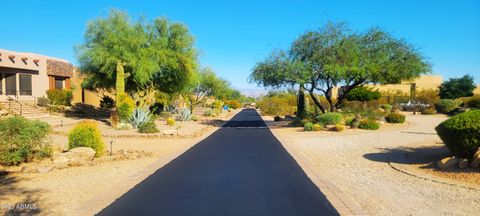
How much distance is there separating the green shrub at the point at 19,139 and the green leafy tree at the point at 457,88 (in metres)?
60.3

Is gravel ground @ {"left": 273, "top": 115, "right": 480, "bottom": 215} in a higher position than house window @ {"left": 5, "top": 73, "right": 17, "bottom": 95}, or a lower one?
lower

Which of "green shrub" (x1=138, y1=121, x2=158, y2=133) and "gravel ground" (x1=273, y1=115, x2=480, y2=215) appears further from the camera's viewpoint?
"green shrub" (x1=138, y1=121, x2=158, y2=133)

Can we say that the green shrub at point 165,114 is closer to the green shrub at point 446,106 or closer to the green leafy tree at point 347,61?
the green leafy tree at point 347,61

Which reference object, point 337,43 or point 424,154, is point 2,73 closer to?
point 337,43

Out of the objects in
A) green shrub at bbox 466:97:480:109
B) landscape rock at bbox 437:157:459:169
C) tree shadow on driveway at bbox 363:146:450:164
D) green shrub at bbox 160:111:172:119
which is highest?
green shrub at bbox 466:97:480:109

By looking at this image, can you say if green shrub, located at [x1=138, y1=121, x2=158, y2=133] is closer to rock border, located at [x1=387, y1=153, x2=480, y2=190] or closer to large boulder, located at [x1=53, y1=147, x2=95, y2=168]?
large boulder, located at [x1=53, y1=147, x2=95, y2=168]

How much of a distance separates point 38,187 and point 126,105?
595 inches

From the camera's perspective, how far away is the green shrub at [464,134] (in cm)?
845

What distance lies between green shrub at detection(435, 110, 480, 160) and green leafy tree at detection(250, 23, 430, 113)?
12.6 meters

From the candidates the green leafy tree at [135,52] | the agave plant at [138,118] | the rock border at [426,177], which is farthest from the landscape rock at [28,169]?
the green leafy tree at [135,52]

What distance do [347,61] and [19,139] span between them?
17.3 m

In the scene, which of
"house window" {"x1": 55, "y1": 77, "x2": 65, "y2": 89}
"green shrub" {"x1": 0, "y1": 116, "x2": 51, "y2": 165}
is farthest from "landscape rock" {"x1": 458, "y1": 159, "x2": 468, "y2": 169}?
"house window" {"x1": 55, "y1": 77, "x2": 65, "y2": 89}

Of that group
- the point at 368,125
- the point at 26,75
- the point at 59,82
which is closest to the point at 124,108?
the point at 368,125

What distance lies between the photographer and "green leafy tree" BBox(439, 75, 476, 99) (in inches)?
2317
